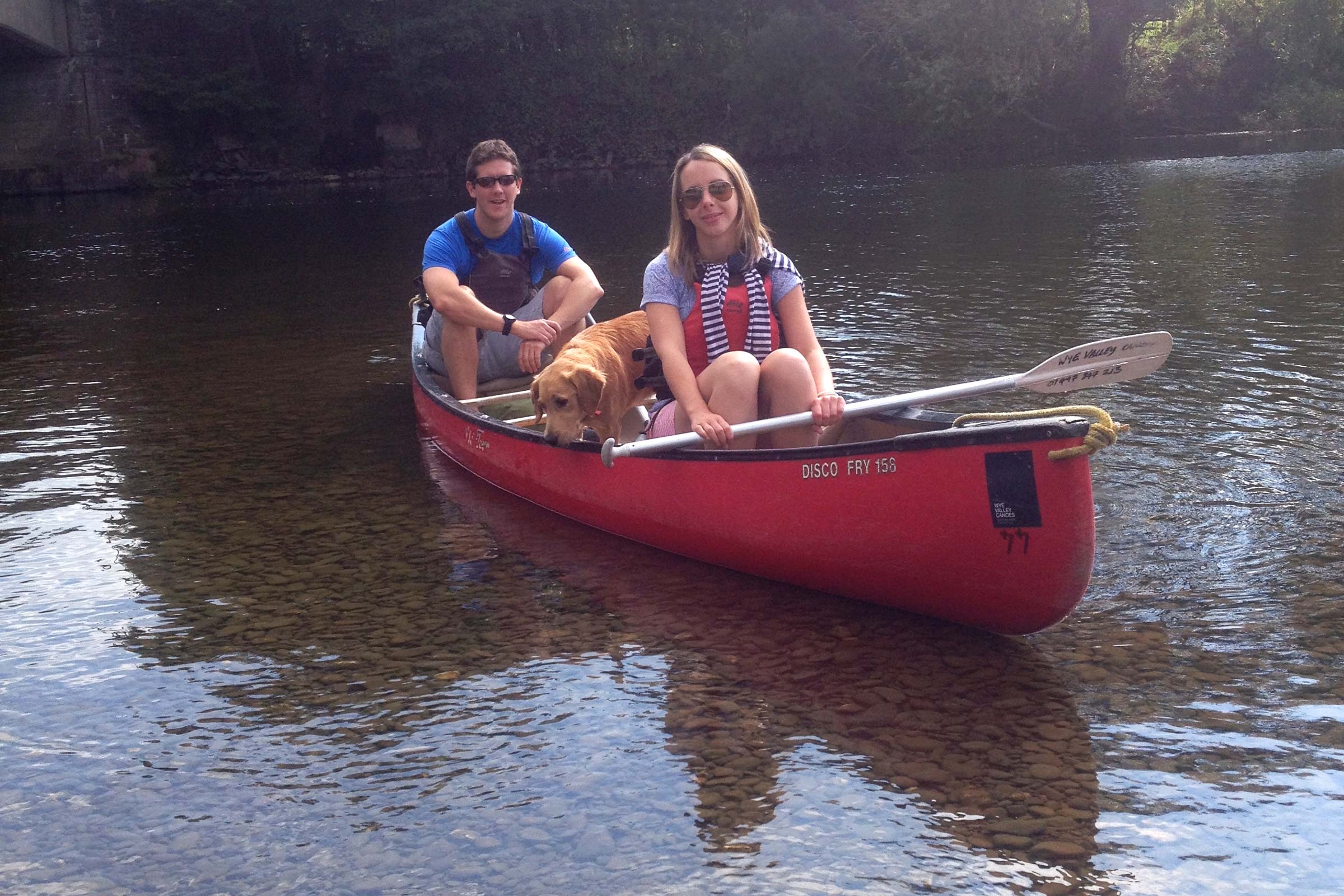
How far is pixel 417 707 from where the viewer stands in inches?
173

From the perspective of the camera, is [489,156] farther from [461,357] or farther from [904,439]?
[904,439]

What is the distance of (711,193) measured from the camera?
16.6 feet

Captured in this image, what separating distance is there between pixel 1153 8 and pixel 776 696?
35.3 metres

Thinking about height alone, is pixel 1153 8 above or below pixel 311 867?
above

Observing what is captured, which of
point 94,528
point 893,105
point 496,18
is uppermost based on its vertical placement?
point 496,18

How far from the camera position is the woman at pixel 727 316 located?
5070mm

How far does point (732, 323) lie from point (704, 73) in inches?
1443

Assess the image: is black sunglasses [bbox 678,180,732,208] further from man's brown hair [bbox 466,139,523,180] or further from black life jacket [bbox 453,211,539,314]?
black life jacket [bbox 453,211,539,314]

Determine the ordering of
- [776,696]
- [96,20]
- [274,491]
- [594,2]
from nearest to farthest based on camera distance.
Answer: [776,696] → [274,491] → [96,20] → [594,2]

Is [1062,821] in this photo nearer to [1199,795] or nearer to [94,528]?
[1199,795]

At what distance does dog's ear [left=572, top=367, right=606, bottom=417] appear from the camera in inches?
225

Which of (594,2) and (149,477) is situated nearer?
(149,477)

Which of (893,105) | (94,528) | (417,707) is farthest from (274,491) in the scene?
(893,105)

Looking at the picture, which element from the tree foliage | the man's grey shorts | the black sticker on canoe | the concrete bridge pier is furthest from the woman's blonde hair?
the concrete bridge pier
